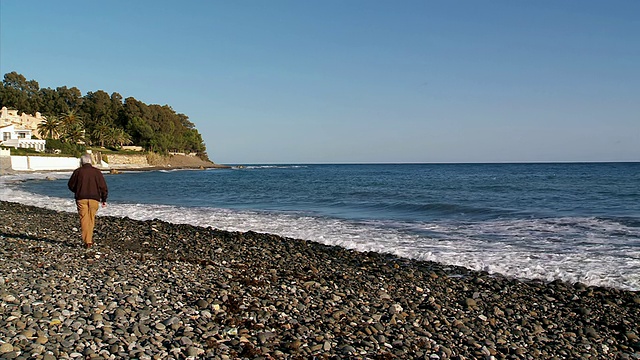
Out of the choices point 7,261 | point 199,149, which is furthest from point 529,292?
point 199,149

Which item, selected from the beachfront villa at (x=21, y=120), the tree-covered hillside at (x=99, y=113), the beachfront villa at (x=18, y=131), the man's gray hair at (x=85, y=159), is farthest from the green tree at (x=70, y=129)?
the man's gray hair at (x=85, y=159)

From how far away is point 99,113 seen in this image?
120 m

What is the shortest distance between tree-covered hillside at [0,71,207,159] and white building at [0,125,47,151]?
38.6ft

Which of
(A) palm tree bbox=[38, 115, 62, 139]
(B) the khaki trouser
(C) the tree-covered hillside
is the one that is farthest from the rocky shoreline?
(C) the tree-covered hillside

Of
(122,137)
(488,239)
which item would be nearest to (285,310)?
(488,239)

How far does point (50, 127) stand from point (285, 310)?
103 meters

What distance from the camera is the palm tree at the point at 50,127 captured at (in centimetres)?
9350

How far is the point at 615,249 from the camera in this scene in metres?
13.5

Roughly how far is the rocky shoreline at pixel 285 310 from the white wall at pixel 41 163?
6289cm

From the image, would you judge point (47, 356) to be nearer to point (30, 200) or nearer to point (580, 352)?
point (580, 352)

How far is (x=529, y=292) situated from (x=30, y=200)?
28939 millimetres

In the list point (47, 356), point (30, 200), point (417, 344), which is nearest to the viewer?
point (47, 356)

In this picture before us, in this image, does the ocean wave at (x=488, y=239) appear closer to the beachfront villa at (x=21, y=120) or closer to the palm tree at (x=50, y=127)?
the palm tree at (x=50, y=127)

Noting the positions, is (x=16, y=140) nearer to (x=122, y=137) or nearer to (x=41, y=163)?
(x=41, y=163)
